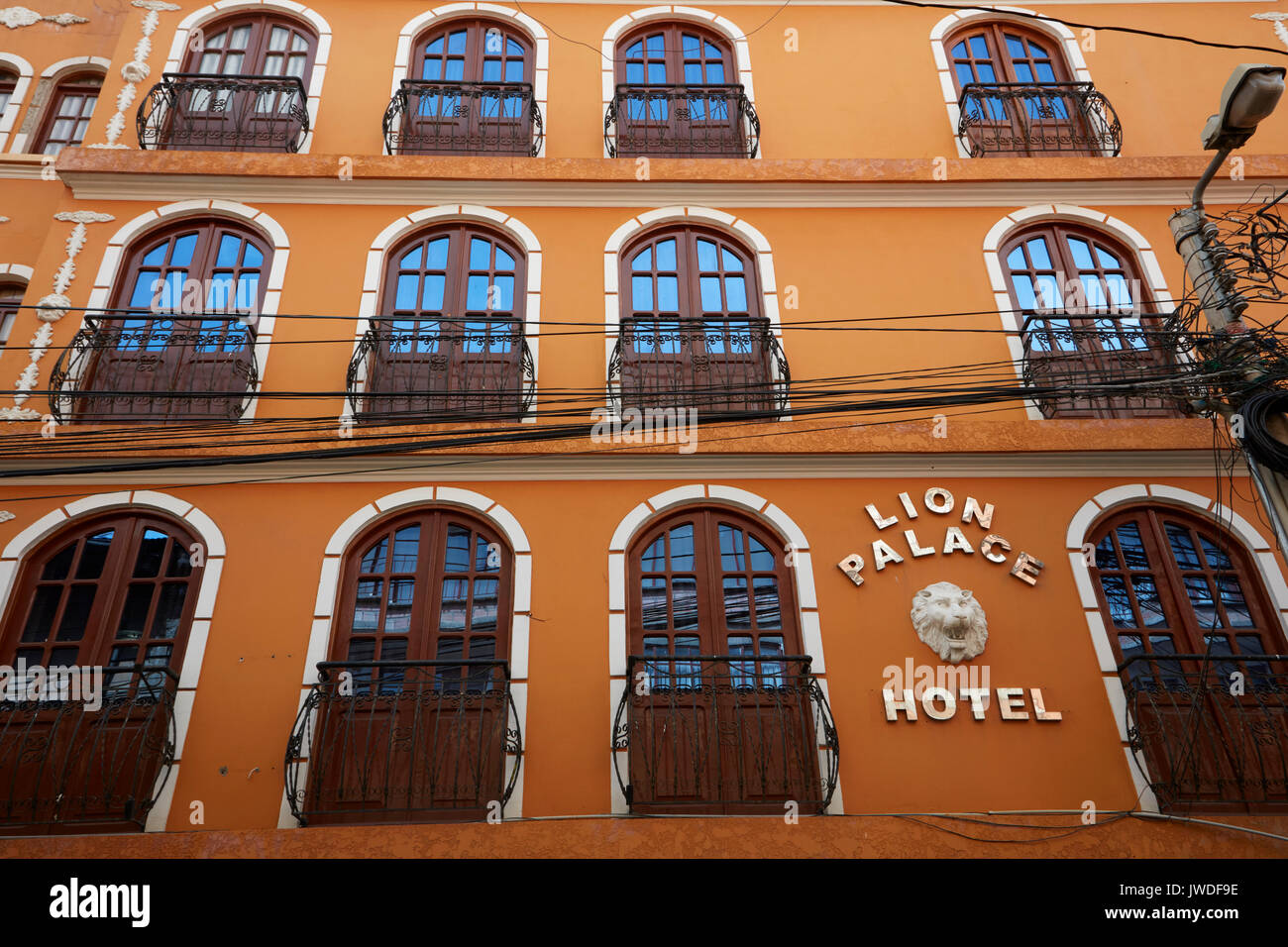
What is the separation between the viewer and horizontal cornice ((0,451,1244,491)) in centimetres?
945

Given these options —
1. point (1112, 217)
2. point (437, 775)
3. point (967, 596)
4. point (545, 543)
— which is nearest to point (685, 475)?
point (545, 543)

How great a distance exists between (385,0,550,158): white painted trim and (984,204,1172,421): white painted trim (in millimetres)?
5099

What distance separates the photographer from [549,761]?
8.15 metres

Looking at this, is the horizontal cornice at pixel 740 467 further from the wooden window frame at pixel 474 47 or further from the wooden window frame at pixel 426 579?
the wooden window frame at pixel 474 47

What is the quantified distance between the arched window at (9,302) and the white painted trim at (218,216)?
4.81ft

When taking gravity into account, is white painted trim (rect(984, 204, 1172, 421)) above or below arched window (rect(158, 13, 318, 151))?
below

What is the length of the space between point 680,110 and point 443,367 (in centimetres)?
434

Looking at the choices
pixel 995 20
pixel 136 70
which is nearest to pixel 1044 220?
pixel 995 20

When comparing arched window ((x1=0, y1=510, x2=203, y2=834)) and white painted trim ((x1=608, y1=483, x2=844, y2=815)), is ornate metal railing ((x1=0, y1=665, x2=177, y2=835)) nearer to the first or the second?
arched window ((x1=0, y1=510, x2=203, y2=834))

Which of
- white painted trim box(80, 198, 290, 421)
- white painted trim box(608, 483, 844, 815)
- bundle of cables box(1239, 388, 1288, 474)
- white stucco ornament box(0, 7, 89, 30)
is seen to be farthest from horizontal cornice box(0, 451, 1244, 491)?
white stucco ornament box(0, 7, 89, 30)

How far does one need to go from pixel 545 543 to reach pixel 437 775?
7.05 feet

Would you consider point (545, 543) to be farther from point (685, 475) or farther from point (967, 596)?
point (967, 596)

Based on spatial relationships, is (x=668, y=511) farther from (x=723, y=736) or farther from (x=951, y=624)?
(x=951, y=624)

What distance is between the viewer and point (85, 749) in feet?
26.3
